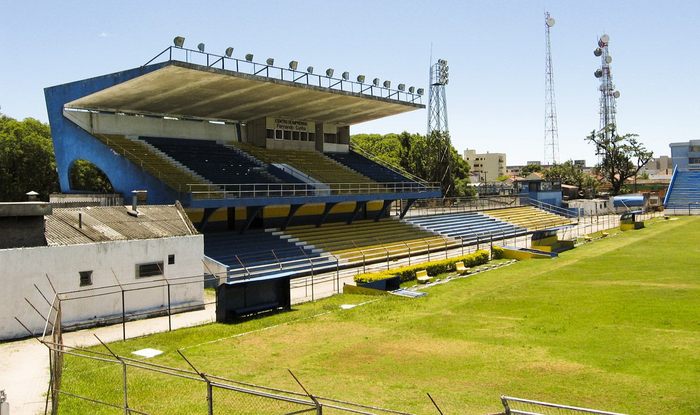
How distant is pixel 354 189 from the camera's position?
4203cm

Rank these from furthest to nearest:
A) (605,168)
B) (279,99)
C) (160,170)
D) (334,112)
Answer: (605,168)
(334,112)
(279,99)
(160,170)

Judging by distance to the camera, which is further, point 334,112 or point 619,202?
point 619,202

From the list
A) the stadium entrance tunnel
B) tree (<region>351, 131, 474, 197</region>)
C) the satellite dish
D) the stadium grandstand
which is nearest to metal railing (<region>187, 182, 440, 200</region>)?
the stadium grandstand

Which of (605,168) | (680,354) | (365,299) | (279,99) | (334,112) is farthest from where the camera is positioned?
(605,168)

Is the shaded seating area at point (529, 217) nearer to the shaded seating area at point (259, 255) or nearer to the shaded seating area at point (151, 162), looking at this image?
the shaded seating area at point (259, 255)

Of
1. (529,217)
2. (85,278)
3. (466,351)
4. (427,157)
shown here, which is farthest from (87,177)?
(466,351)

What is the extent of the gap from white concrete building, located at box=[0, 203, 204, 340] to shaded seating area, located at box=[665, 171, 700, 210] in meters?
67.6

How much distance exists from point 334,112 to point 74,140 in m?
18.9

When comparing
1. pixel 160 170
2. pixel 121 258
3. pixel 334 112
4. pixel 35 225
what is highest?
pixel 334 112

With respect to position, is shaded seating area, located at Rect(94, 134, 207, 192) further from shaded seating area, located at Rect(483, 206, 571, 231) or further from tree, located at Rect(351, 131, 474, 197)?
tree, located at Rect(351, 131, 474, 197)

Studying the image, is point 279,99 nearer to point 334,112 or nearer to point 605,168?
point 334,112

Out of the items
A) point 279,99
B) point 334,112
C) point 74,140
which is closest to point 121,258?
point 74,140

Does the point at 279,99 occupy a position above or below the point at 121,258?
above

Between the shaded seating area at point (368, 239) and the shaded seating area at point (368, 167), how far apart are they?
3824 millimetres
